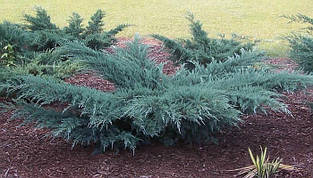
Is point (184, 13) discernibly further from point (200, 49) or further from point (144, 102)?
point (144, 102)

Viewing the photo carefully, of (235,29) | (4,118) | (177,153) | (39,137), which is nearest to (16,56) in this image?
(4,118)

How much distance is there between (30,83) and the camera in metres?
3.74

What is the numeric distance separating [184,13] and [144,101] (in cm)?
959

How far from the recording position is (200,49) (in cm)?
613

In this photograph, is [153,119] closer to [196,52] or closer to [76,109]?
[76,109]

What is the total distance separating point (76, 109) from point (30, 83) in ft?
1.50

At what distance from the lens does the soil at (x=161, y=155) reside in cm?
372

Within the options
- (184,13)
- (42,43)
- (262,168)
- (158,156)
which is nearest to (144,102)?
(158,156)

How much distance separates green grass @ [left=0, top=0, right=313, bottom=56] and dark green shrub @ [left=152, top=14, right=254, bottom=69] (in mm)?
2458

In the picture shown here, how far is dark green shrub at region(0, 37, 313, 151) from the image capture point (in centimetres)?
350

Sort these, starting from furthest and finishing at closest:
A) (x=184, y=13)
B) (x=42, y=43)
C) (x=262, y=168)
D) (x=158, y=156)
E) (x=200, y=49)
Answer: (x=184, y=13) → (x=42, y=43) → (x=200, y=49) → (x=158, y=156) → (x=262, y=168)

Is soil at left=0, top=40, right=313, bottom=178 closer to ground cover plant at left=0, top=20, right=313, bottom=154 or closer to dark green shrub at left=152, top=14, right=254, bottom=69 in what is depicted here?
ground cover plant at left=0, top=20, right=313, bottom=154

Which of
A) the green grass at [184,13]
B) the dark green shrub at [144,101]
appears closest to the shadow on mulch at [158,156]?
the dark green shrub at [144,101]

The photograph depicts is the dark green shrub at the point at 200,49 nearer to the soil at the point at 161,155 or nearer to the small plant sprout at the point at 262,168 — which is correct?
the soil at the point at 161,155
